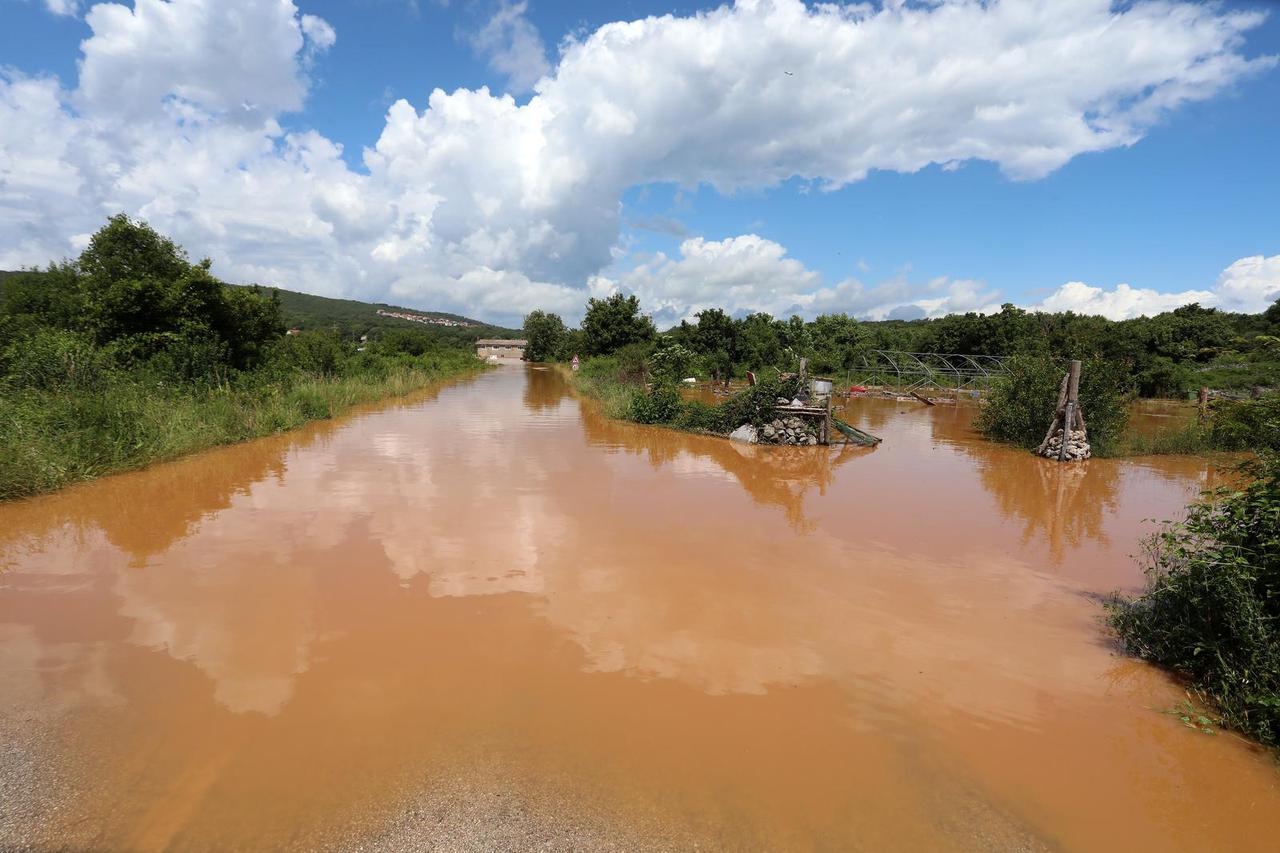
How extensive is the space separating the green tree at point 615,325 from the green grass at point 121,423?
2783 centimetres

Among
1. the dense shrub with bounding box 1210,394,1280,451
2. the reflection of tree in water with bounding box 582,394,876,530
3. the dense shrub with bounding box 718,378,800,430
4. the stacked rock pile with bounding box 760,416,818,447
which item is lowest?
the reflection of tree in water with bounding box 582,394,876,530

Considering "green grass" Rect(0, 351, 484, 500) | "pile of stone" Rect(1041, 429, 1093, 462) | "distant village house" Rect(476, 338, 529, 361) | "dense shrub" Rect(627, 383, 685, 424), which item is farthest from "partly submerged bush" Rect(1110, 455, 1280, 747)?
"distant village house" Rect(476, 338, 529, 361)

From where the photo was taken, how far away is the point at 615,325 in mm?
44594

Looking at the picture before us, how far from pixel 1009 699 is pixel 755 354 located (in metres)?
33.5

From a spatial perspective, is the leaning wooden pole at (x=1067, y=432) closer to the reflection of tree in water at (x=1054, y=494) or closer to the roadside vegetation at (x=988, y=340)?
the reflection of tree in water at (x=1054, y=494)

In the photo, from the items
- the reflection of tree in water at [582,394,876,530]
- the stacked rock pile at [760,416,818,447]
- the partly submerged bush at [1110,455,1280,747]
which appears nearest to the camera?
the partly submerged bush at [1110,455,1280,747]

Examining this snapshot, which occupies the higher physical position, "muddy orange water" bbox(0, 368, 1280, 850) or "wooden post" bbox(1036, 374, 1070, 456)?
"wooden post" bbox(1036, 374, 1070, 456)

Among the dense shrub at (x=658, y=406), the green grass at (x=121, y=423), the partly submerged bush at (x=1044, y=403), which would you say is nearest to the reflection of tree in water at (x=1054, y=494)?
the partly submerged bush at (x=1044, y=403)

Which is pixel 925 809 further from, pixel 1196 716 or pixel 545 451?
pixel 545 451

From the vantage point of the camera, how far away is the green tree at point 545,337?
274 feet

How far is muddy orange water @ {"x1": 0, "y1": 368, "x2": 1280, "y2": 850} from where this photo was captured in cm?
327

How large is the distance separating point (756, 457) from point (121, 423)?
42.1 feet

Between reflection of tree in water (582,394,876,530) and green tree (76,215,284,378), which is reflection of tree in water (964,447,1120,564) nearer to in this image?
reflection of tree in water (582,394,876,530)

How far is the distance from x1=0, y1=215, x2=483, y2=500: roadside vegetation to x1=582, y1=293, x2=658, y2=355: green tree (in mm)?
23973
